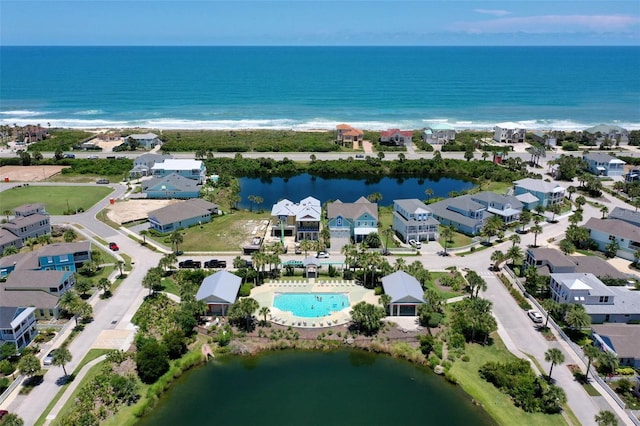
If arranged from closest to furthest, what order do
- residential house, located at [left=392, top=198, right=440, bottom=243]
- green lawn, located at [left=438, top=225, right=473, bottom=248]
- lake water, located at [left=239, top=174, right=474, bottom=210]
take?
1. green lawn, located at [left=438, top=225, right=473, bottom=248]
2. residential house, located at [left=392, top=198, right=440, bottom=243]
3. lake water, located at [left=239, top=174, right=474, bottom=210]

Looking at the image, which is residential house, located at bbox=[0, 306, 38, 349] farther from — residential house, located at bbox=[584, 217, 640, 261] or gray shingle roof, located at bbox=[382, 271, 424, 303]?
residential house, located at bbox=[584, 217, 640, 261]

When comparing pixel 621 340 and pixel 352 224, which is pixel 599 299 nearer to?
pixel 621 340

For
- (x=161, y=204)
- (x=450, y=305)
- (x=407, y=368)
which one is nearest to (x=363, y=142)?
(x=161, y=204)

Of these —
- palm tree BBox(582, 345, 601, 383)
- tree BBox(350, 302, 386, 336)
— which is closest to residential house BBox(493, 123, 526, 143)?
tree BBox(350, 302, 386, 336)

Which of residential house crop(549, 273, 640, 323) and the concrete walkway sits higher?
residential house crop(549, 273, 640, 323)

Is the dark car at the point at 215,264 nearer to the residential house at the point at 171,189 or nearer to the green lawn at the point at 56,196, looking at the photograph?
the residential house at the point at 171,189

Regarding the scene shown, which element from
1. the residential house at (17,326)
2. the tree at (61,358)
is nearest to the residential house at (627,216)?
the tree at (61,358)
